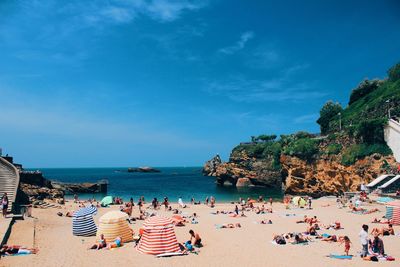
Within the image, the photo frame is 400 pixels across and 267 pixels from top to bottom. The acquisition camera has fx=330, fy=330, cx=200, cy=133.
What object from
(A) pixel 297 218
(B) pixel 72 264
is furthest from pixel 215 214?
(B) pixel 72 264

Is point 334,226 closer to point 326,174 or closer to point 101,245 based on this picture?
point 101,245

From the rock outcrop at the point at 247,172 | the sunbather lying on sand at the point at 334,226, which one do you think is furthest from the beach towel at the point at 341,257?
the rock outcrop at the point at 247,172

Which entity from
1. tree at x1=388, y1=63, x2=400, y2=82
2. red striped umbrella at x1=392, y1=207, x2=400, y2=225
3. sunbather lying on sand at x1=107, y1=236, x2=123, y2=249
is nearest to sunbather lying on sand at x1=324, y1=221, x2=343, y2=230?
red striped umbrella at x1=392, y1=207, x2=400, y2=225

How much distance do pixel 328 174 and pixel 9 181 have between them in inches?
1447

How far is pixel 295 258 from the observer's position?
13688mm

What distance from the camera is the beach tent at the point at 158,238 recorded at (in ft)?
46.5

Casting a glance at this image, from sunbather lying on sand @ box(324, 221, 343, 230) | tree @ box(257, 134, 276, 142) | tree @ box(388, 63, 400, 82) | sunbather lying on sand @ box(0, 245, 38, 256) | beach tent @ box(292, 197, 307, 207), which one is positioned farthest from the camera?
tree @ box(257, 134, 276, 142)

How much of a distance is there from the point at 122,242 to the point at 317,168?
119 feet

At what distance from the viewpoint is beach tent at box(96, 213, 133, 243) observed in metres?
16.4

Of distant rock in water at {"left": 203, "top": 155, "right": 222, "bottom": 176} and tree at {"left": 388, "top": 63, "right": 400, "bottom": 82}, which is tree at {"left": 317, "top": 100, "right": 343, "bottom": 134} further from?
distant rock in water at {"left": 203, "top": 155, "right": 222, "bottom": 176}

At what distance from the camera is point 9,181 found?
26547 mm

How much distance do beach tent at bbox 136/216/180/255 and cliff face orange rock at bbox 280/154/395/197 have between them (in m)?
30.3

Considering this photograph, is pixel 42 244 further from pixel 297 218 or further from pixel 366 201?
pixel 366 201

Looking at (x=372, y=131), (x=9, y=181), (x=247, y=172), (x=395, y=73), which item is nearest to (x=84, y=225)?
(x=9, y=181)
